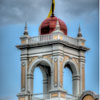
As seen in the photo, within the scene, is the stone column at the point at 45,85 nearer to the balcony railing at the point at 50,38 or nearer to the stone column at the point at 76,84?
the stone column at the point at 76,84

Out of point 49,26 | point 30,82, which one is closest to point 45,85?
point 30,82

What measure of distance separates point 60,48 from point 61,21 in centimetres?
347

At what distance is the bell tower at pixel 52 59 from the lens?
65188 mm

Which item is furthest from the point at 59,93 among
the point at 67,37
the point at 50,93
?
the point at 67,37

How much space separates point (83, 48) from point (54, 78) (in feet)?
15.7

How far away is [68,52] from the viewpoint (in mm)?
66750

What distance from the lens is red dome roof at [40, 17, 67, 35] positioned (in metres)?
67.2

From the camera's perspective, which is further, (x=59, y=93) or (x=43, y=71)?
(x=43, y=71)

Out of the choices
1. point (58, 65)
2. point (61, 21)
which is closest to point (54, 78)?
point (58, 65)

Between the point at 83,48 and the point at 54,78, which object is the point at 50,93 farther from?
the point at 83,48

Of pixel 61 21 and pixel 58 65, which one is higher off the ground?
pixel 61 21

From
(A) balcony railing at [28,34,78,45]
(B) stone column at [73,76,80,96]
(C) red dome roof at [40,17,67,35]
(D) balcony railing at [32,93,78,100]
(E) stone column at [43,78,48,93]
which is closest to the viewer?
(D) balcony railing at [32,93,78,100]

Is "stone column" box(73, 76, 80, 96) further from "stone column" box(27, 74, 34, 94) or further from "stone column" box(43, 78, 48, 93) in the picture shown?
"stone column" box(27, 74, 34, 94)

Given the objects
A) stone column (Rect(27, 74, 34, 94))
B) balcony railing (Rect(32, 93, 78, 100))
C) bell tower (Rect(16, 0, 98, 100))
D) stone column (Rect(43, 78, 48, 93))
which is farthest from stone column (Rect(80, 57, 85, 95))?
stone column (Rect(27, 74, 34, 94))
